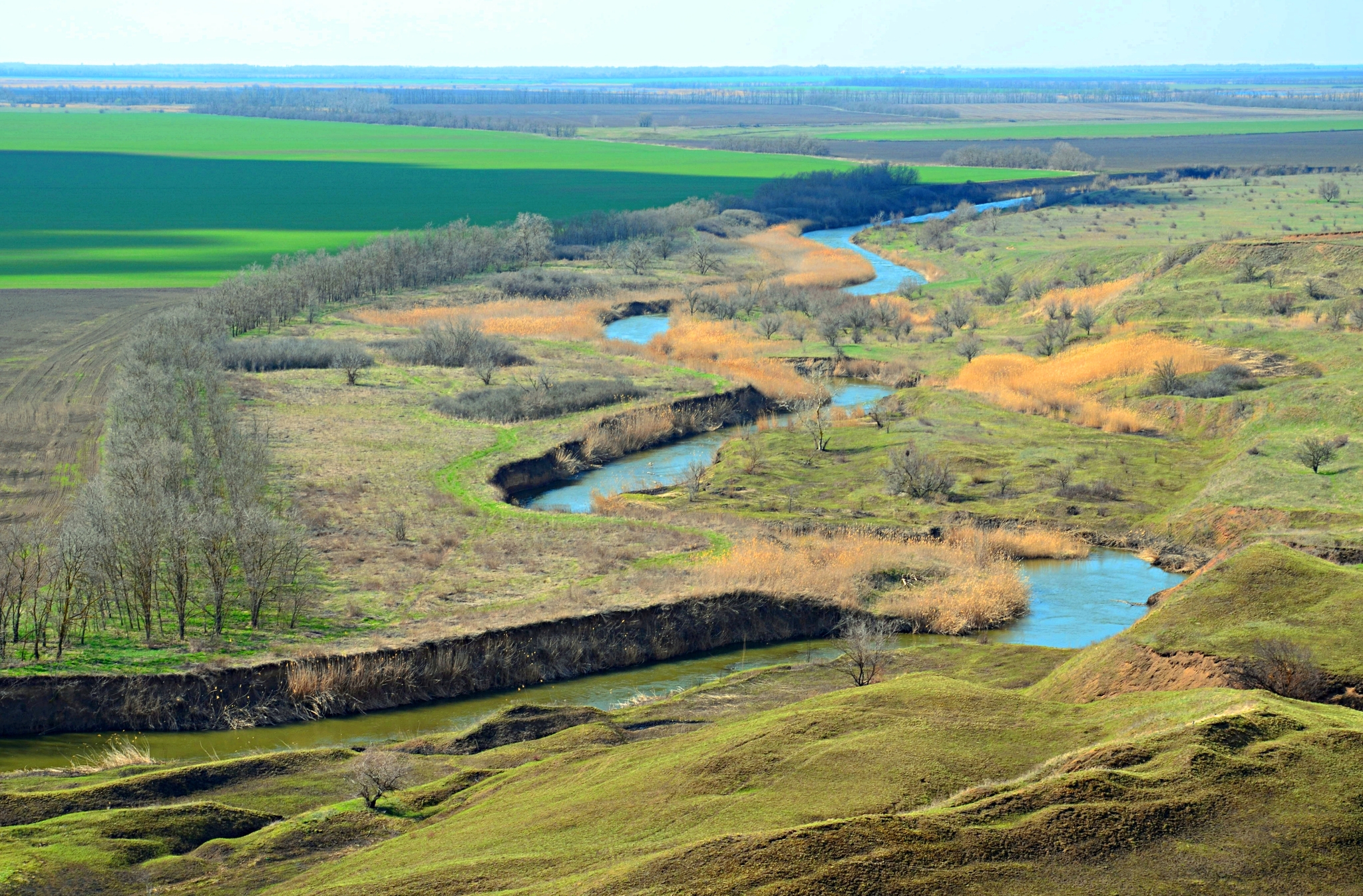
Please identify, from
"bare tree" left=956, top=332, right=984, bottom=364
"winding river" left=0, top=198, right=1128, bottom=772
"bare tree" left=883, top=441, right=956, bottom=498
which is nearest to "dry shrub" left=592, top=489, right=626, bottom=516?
"winding river" left=0, top=198, right=1128, bottom=772

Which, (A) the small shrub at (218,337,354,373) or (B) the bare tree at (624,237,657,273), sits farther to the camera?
(B) the bare tree at (624,237,657,273)

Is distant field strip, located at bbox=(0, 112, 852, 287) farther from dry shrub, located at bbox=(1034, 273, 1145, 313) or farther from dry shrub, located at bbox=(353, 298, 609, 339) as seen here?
dry shrub, located at bbox=(1034, 273, 1145, 313)

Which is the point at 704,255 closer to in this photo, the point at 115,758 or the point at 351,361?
the point at 351,361

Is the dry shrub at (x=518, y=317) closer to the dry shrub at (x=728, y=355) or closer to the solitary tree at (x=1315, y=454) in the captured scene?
the dry shrub at (x=728, y=355)

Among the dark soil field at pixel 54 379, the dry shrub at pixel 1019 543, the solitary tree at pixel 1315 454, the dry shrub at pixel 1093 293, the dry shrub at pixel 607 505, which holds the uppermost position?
the dry shrub at pixel 1093 293

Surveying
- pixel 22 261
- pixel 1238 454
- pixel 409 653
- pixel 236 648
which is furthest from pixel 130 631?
pixel 22 261

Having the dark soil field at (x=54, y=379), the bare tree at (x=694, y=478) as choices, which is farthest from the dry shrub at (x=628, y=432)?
the dark soil field at (x=54, y=379)
